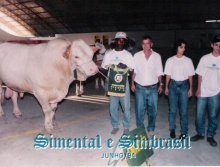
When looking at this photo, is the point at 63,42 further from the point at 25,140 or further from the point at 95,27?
A: the point at 95,27

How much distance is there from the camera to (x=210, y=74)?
14.9 feet

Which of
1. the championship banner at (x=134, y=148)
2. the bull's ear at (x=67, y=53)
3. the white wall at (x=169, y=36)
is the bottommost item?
the championship banner at (x=134, y=148)

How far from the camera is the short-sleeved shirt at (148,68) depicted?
15.8 ft

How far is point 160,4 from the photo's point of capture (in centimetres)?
2145

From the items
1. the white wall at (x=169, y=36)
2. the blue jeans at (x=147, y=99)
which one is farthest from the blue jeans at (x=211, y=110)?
the white wall at (x=169, y=36)

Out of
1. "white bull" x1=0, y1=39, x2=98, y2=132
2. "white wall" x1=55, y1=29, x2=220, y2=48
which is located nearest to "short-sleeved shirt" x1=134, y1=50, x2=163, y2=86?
"white bull" x1=0, y1=39, x2=98, y2=132

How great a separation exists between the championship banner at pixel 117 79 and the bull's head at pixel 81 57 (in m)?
0.31

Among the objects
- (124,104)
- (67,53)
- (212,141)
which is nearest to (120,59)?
(124,104)

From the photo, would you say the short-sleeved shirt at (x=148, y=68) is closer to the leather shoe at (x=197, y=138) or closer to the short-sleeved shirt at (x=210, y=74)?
the short-sleeved shirt at (x=210, y=74)

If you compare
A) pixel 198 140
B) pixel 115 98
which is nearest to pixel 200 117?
pixel 198 140

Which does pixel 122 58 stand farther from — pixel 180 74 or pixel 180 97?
pixel 180 97

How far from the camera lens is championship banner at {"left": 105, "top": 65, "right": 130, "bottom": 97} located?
192 inches

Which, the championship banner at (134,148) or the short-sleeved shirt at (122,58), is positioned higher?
the short-sleeved shirt at (122,58)

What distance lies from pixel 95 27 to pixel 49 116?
2410cm
